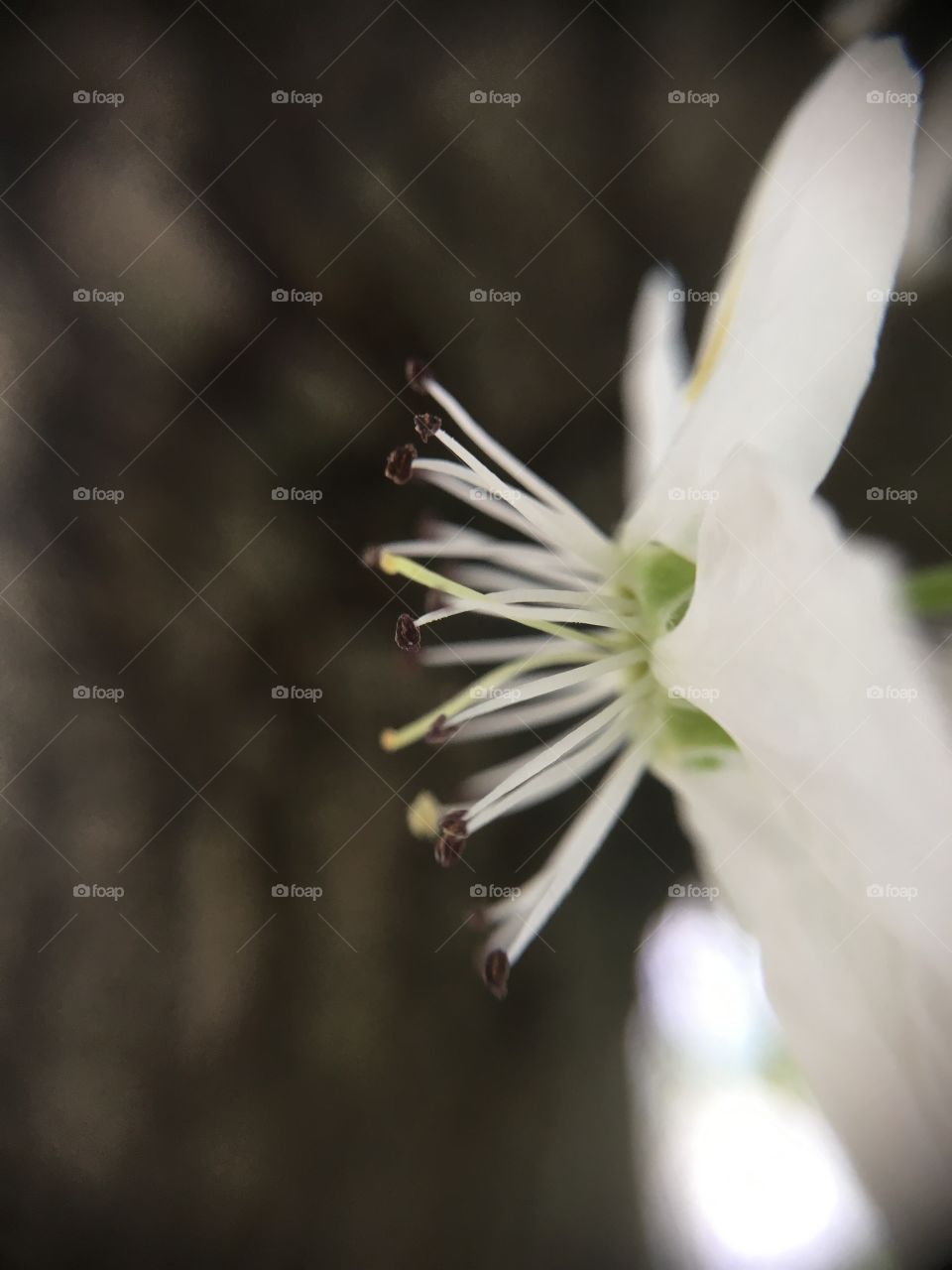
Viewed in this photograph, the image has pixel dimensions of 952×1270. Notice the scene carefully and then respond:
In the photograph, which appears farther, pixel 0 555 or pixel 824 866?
pixel 0 555

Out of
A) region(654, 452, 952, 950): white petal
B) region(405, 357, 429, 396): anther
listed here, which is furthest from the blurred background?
region(654, 452, 952, 950): white petal

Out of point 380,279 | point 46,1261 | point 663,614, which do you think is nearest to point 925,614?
point 663,614

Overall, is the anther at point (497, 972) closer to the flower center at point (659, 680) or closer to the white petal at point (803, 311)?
the flower center at point (659, 680)

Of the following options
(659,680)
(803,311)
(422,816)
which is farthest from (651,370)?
(422,816)

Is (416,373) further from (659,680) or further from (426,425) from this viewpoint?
(659,680)

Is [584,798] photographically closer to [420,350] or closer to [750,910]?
[750,910]

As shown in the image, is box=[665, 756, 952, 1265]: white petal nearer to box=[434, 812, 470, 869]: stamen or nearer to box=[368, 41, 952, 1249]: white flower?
box=[368, 41, 952, 1249]: white flower
